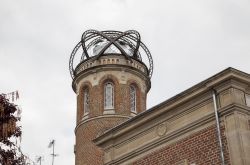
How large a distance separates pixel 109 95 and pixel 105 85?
0.65 meters

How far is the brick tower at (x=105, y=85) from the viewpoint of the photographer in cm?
2903

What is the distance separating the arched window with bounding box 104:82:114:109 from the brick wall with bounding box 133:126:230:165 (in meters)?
11.5

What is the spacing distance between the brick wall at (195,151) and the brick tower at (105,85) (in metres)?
10.3

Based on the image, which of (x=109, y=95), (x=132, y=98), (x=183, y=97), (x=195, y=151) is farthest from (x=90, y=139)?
(x=195, y=151)

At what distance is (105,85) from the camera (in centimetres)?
3058

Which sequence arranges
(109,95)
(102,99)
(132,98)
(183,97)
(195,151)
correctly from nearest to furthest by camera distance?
1. (195,151)
2. (183,97)
3. (102,99)
4. (109,95)
5. (132,98)

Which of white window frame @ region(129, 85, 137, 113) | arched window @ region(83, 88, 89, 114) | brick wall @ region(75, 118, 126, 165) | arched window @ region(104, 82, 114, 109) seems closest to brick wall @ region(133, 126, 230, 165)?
brick wall @ region(75, 118, 126, 165)

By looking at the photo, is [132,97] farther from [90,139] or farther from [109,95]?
[90,139]

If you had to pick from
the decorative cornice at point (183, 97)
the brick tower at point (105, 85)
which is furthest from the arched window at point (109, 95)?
the decorative cornice at point (183, 97)

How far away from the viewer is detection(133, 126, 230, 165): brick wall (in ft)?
53.7

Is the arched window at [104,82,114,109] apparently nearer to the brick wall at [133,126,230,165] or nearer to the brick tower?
the brick tower

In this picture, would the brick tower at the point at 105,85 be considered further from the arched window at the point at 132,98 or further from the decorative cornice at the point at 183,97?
the decorative cornice at the point at 183,97

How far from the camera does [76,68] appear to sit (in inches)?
1252

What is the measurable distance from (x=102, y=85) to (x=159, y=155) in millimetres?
Result: 12504
